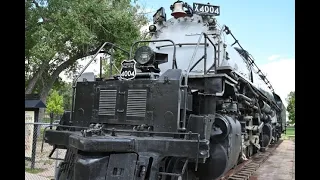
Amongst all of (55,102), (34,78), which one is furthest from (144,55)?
(55,102)

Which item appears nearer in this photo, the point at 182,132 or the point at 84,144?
the point at 84,144

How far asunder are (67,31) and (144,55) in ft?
31.3

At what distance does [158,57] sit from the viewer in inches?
212

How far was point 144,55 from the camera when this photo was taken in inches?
206

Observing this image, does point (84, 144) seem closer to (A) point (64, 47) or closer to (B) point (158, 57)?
(B) point (158, 57)

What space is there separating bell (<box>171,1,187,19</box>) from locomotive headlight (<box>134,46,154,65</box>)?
7.01 ft

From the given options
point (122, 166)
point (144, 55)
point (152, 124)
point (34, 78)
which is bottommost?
point (122, 166)

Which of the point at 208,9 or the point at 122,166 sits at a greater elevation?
the point at 208,9

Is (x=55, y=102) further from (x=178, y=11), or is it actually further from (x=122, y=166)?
(x=122, y=166)

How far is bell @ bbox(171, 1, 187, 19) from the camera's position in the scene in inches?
276

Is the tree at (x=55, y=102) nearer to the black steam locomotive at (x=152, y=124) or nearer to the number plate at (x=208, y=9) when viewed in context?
the number plate at (x=208, y=9)

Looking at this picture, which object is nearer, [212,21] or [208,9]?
[212,21]

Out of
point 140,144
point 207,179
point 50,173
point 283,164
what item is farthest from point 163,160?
point 283,164
